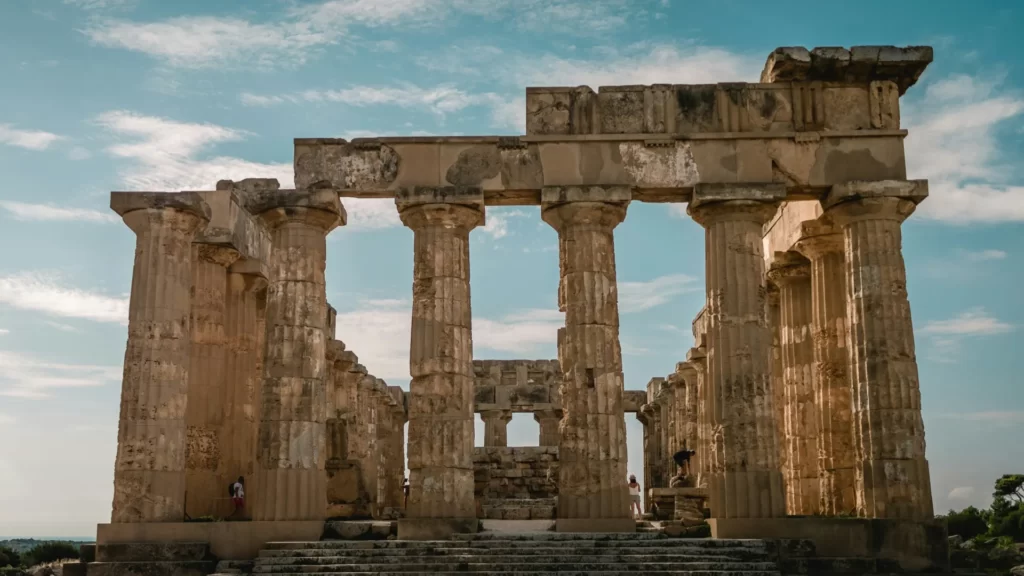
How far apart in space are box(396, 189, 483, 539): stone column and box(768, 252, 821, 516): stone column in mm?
9159

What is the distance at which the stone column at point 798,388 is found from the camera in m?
27.8

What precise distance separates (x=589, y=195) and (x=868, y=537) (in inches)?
357

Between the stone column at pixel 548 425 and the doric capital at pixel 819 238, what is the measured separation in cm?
2460

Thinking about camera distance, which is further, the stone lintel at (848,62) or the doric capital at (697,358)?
the doric capital at (697,358)

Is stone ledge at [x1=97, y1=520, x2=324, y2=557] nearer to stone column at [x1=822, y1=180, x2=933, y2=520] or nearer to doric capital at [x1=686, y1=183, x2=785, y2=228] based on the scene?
doric capital at [x1=686, y1=183, x2=785, y2=228]

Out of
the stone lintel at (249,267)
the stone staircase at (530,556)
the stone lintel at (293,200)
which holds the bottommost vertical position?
the stone staircase at (530,556)

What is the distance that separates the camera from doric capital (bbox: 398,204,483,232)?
23891 mm

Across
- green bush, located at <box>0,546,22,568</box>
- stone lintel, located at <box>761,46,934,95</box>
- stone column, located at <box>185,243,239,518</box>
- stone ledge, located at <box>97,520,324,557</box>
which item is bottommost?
green bush, located at <box>0,546,22,568</box>

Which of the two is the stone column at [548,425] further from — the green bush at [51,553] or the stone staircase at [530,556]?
the stone staircase at [530,556]

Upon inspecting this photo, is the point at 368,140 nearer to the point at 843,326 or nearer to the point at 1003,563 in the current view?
the point at 843,326

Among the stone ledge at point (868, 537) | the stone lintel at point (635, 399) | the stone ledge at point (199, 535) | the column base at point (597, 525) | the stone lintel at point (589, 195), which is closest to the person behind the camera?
the stone ledge at point (868, 537)

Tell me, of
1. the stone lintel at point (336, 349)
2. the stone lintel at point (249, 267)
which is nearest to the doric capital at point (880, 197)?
the stone lintel at point (249, 267)

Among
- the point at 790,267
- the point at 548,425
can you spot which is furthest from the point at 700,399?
the point at 548,425

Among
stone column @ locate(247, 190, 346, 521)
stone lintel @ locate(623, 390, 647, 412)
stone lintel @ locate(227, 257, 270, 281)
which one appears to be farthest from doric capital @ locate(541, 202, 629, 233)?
stone lintel @ locate(623, 390, 647, 412)
